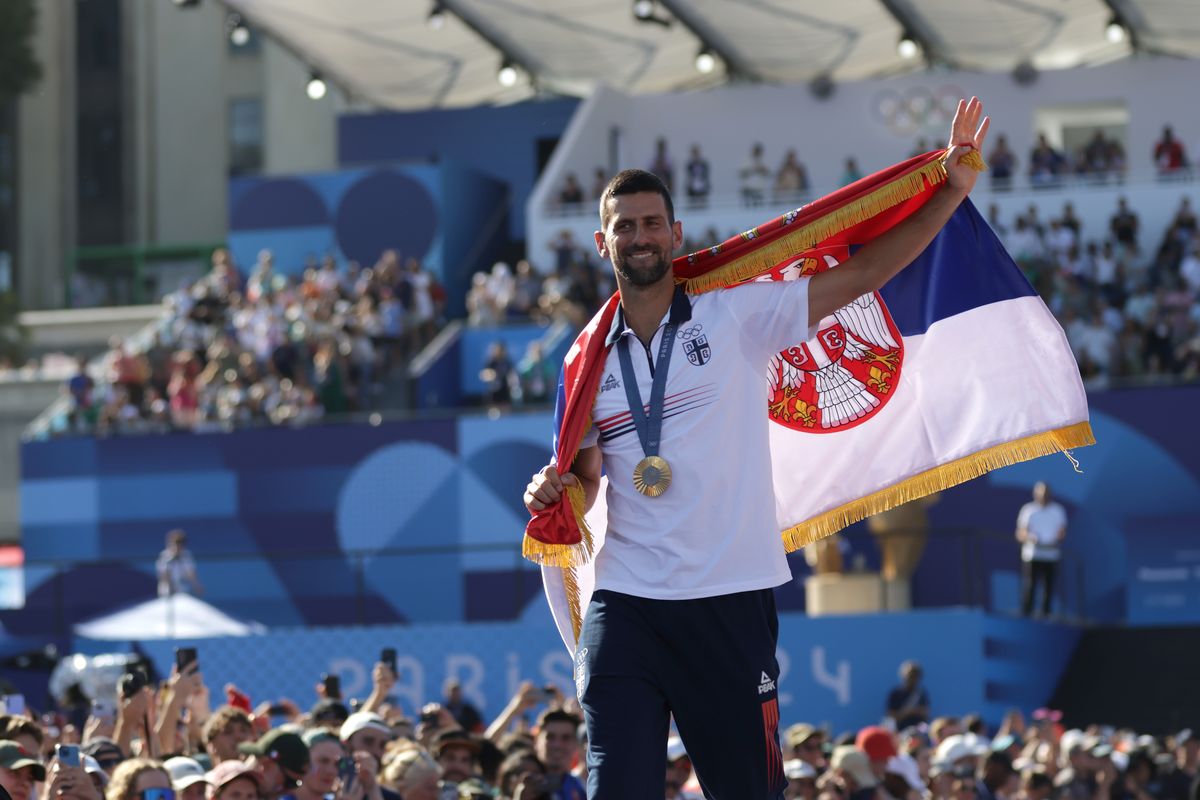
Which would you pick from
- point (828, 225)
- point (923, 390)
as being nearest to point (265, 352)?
point (923, 390)

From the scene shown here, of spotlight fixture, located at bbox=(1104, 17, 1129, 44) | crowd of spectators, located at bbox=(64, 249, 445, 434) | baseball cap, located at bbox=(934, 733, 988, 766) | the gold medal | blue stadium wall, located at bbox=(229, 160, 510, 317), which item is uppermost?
spotlight fixture, located at bbox=(1104, 17, 1129, 44)

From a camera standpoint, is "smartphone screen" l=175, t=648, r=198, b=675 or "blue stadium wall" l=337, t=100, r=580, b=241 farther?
"blue stadium wall" l=337, t=100, r=580, b=241

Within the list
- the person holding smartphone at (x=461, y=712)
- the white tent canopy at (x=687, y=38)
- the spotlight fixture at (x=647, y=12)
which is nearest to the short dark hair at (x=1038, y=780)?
the person holding smartphone at (x=461, y=712)

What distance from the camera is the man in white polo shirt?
5.68 meters

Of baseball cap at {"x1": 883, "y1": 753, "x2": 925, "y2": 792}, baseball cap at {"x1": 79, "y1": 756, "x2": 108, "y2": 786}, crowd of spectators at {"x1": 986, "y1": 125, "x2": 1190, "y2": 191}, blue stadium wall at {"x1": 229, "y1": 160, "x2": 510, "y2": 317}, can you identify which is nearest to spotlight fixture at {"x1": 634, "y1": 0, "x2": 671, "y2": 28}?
blue stadium wall at {"x1": 229, "y1": 160, "x2": 510, "y2": 317}

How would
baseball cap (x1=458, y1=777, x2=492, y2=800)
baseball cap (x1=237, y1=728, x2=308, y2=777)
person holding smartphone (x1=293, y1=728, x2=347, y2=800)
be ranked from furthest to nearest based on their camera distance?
baseball cap (x1=458, y1=777, x2=492, y2=800), baseball cap (x1=237, y1=728, x2=308, y2=777), person holding smartphone (x1=293, y1=728, x2=347, y2=800)

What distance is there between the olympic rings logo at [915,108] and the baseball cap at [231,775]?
26.4 metres

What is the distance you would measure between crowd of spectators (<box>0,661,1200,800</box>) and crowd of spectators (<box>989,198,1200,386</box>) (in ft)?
32.4

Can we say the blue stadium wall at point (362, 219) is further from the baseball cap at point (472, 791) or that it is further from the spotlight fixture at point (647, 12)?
the baseball cap at point (472, 791)

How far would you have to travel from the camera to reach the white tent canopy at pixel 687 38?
32.1 m

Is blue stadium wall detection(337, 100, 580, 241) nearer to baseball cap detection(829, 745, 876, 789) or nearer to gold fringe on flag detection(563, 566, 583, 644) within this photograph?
baseball cap detection(829, 745, 876, 789)

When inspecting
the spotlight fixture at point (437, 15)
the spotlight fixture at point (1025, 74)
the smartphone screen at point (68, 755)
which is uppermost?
the spotlight fixture at point (437, 15)

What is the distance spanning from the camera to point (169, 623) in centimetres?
2116

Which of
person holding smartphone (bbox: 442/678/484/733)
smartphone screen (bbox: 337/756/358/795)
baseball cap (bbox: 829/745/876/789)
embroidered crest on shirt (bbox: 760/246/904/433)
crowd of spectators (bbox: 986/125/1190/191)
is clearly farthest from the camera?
crowd of spectators (bbox: 986/125/1190/191)
